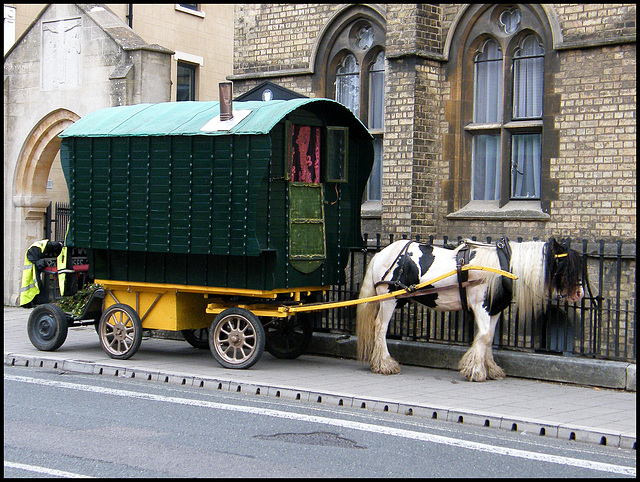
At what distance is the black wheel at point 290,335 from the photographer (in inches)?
510

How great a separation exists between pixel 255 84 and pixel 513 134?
5278 mm

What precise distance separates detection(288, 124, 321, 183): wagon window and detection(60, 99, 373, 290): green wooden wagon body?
19 millimetres

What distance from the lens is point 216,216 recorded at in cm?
1162

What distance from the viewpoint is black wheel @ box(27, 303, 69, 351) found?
13.1 meters

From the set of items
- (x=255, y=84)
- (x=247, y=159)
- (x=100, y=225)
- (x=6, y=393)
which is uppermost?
(x=255, y=84)

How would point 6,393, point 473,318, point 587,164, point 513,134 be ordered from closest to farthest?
point 6,393
point 473,318
point 587,164
point 513,134

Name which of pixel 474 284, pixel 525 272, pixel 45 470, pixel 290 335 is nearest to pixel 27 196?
pixel 290 335

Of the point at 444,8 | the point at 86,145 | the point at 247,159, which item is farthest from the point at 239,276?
the point at 444,8

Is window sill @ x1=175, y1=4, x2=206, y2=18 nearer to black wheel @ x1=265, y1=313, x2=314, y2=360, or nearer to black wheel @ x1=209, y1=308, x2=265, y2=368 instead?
black wheel @ x1=265, y1=313, x2=314, y2=360

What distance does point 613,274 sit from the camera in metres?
12.7

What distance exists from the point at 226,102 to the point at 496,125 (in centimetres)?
504

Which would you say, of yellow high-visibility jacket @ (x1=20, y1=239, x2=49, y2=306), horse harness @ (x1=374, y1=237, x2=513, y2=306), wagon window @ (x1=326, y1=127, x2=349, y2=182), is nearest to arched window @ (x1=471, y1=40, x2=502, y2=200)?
wagon window @ (x1=326, y1=127, x2=349, y2=182)

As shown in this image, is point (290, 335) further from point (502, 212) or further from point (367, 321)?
point (502, 212)

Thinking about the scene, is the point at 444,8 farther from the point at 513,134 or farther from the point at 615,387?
the point at 615,387
